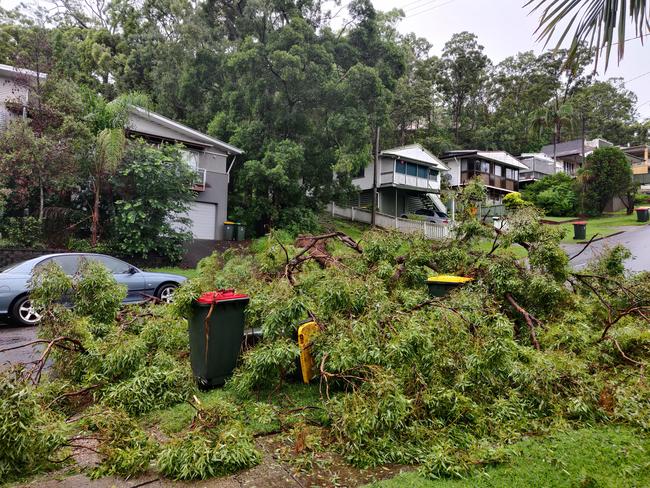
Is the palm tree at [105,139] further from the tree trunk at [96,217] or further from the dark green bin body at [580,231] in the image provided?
the dark green bin body at [580,231]

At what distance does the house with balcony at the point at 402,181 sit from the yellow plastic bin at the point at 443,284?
23210mm

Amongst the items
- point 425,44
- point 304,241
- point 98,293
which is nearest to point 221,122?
point 304,241

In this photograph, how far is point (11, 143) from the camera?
12.5 meters

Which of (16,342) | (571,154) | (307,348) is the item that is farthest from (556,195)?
(16,342)

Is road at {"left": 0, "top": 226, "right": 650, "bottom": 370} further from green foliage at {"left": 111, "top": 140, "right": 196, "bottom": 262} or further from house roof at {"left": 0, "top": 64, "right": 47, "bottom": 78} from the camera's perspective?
house roof at {"left": 0, "top": 64, "right": 47, "bottom": 78}

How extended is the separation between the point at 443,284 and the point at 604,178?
87.5 feet

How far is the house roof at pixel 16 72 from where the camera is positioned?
14.2 meters

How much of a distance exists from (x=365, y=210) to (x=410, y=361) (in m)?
25.8

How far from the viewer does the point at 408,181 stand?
100ft

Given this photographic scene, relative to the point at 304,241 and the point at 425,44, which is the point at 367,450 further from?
the point at 425,44

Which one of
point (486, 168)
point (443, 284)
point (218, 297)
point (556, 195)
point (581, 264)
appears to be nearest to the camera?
point (218, 297)

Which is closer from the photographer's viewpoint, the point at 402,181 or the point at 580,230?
the point at 580,230

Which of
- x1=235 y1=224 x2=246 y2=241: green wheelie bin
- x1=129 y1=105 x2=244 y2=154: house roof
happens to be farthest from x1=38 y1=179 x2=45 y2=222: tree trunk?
x1=235 y1=224 x2=246 y2=241: green wheelie bin

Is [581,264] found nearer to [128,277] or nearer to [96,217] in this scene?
[128,277]
